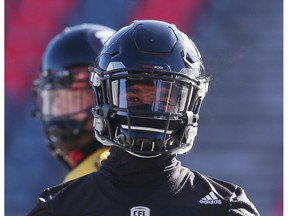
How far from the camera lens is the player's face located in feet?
12.8

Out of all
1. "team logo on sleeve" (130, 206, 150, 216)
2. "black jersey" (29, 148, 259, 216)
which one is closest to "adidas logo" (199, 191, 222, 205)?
"black jersey" (29, 148, 259, 216)

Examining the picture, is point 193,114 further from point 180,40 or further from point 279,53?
point 279,53

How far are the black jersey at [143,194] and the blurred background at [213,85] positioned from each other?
14.4ft

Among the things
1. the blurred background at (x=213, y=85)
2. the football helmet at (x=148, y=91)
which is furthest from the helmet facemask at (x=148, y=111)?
the blurred background at (x=213, y=85)

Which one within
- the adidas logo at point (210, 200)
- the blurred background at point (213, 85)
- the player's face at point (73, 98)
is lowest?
the blurred background at point (213, 85)

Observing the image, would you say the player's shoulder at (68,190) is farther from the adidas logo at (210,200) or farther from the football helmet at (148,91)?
the adidas logo at (210,200)

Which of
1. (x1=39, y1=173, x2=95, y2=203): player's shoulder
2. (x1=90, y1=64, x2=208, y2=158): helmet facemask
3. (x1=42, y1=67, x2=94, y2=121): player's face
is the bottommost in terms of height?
(x1=42, y1=67, x2=94, y2=121): player's face

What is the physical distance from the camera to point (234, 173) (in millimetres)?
6477

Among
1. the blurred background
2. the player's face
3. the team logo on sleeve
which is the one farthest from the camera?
the blurred background

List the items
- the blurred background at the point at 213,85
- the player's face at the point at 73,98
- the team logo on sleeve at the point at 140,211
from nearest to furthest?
the team logo on sleeve at the point at 140,211 → the player's face at the point at 73,98 → the blurred background at the point at 213,85

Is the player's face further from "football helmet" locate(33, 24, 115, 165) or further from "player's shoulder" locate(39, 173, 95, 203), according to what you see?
"player's shoulder" locate(39, 173, 95, 203)

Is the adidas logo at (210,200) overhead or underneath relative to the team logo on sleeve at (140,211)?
overhead

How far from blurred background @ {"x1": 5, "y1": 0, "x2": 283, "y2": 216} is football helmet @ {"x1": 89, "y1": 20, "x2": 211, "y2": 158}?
4.29 meters

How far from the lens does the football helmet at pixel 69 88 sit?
3.90 m
